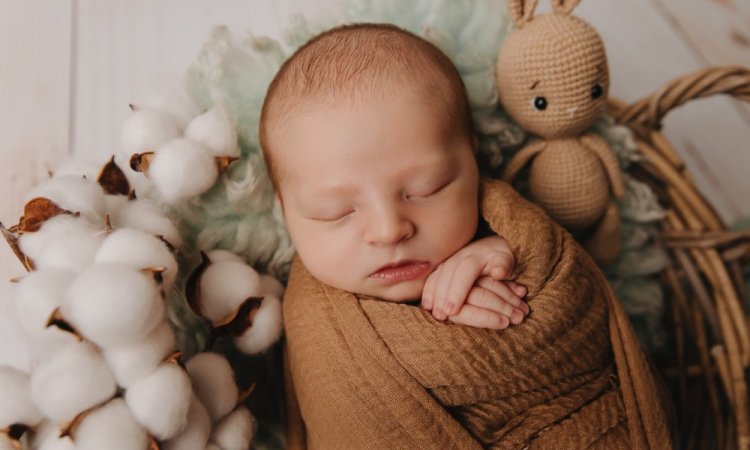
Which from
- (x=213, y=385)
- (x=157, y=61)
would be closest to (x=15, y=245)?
(x=213, y=385)

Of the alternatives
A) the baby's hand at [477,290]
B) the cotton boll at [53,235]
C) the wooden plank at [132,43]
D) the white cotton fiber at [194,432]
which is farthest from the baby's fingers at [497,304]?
the wooden plank at [132,43]

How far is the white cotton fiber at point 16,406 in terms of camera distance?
0.63 meters

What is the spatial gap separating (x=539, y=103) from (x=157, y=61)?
2.72 feet

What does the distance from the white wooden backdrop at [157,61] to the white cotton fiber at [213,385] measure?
45cm

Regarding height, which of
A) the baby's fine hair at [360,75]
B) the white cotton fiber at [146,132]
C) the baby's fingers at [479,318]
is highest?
the baby's fine hair at [360,75]

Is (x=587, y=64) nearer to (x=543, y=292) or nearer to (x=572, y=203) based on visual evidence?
(x=572, y=203)

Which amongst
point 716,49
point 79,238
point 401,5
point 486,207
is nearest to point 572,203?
point 486,207

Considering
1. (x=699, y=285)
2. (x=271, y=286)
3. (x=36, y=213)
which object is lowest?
(x=699, y=285)

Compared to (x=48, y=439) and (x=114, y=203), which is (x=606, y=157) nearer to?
(x=114, y=203)

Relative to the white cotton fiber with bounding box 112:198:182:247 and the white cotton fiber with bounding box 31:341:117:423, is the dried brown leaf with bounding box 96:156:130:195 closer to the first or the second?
the white cotton fiber with bounding box 112:198:182:247

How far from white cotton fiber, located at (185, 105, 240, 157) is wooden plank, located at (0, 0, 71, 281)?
37 centimetres

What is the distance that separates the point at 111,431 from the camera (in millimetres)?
601

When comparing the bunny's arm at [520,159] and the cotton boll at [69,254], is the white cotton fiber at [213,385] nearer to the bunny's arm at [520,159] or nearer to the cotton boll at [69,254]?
the cotton boll at [69,254]

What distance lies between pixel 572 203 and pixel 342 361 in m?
0.46
